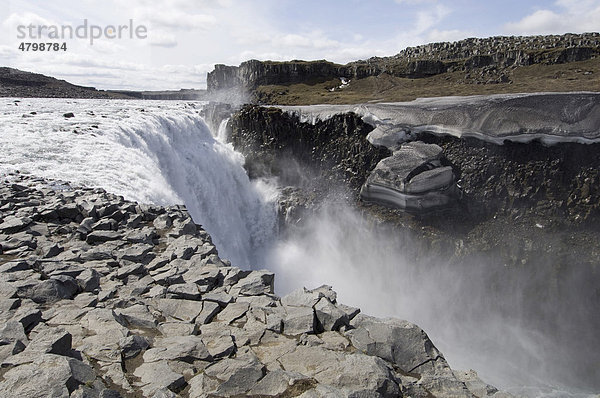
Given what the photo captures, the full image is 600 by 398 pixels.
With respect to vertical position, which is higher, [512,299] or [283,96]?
[283,96]

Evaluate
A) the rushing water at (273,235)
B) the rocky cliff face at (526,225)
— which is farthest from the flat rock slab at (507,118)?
the rushing water at (273,235)

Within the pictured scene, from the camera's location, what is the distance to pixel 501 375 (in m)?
17.0

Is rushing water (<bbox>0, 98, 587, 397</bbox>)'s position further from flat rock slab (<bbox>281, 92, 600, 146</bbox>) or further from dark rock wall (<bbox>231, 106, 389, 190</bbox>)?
flat rock slab (<bbox>281, 92, 600, 146</bbox>)

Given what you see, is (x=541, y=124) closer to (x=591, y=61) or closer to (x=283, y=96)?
(x=591, y=61)

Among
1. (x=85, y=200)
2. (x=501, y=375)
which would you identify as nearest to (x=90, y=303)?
(x=85, y=200)

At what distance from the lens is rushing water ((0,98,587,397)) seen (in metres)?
14.0

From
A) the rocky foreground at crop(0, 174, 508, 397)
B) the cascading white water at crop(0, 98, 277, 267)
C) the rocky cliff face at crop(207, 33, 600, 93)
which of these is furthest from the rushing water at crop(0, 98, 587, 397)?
the rocky cliff face at crop(207, 33, 600, 93)

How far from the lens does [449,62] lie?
53.9 metres

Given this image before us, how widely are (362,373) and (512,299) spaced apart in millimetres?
18590

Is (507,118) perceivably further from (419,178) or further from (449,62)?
(449,62)

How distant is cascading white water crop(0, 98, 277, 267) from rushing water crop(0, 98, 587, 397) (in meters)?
0.06

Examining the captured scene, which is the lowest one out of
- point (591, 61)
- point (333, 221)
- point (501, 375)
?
point (501, 375)

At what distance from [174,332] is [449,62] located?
5792 centimetres

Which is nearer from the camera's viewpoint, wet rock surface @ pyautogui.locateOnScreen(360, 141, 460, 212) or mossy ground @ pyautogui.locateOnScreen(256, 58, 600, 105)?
wet rock surface @ pyautogui.locateOnScreen(360, 141, 460, 212)
